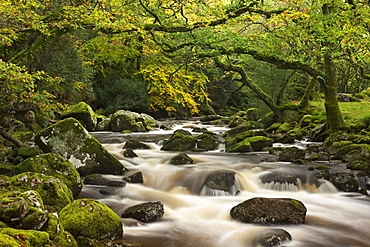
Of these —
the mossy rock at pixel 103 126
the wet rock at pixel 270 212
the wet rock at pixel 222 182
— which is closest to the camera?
the wet rock at pixel 270 212

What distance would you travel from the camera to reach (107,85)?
1025 inches

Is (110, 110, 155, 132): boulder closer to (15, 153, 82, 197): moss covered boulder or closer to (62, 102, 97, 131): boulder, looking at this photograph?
(62, 102, 97, 131): boulder

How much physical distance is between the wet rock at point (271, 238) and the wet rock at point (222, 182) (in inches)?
118

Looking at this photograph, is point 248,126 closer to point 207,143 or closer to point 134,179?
point 207,143

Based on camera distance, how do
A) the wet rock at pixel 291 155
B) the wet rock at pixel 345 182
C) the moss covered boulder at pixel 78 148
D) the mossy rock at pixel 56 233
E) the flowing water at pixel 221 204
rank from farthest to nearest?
the wet rock at pixel 291 155 → the moss covered boulder at pixel 78 148 → the wet rock at pixel 345 182 → the flowing water at pixel 221 204 → the mossy rock at pixel 56 233

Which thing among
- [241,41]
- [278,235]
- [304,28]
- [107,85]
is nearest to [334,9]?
[304,28]

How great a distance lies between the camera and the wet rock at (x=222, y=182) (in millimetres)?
8586

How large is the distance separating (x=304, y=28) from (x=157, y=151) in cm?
807

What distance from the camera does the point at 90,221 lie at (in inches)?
191

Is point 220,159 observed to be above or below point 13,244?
below

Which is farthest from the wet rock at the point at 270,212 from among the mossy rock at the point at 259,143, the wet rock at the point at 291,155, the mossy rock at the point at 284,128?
the mossy rock at the point at 284,128

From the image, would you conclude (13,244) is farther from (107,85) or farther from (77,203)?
(107,85)

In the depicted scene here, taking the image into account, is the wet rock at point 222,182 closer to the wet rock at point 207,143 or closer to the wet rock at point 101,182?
the wet rock at point 101,182

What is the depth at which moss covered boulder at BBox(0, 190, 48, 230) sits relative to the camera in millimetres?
3303
